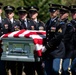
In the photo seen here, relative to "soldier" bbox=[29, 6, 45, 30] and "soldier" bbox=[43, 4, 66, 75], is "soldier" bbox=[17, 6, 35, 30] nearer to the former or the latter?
"soldier" bbox=[29, 6, 45, 30]

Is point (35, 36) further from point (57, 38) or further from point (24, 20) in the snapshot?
point (24, 20)

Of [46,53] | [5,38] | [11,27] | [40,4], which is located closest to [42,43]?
[46,53]

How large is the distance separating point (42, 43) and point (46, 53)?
0.77 feet

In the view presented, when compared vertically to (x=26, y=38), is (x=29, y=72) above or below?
below

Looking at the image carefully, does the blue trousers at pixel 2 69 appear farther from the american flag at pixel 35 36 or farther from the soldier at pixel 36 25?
the american flag at pixel 35 36

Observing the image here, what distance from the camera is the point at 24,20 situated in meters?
10.7

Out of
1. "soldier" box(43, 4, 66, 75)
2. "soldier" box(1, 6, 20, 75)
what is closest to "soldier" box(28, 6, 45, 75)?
"soldier" box(1, 6, 20, 75)

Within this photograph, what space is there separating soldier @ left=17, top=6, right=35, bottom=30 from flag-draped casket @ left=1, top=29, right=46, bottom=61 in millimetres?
1262

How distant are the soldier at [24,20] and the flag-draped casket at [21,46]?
1.26 meters

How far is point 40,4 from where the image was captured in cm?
2544

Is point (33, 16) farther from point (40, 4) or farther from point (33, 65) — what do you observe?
point (40, 4)

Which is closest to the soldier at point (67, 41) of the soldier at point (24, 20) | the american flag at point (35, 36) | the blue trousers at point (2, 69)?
the american flag at point (35, 36)

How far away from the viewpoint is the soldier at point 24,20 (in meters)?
10.5

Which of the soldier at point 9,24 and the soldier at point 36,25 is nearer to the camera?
the soldier at point 36,25
